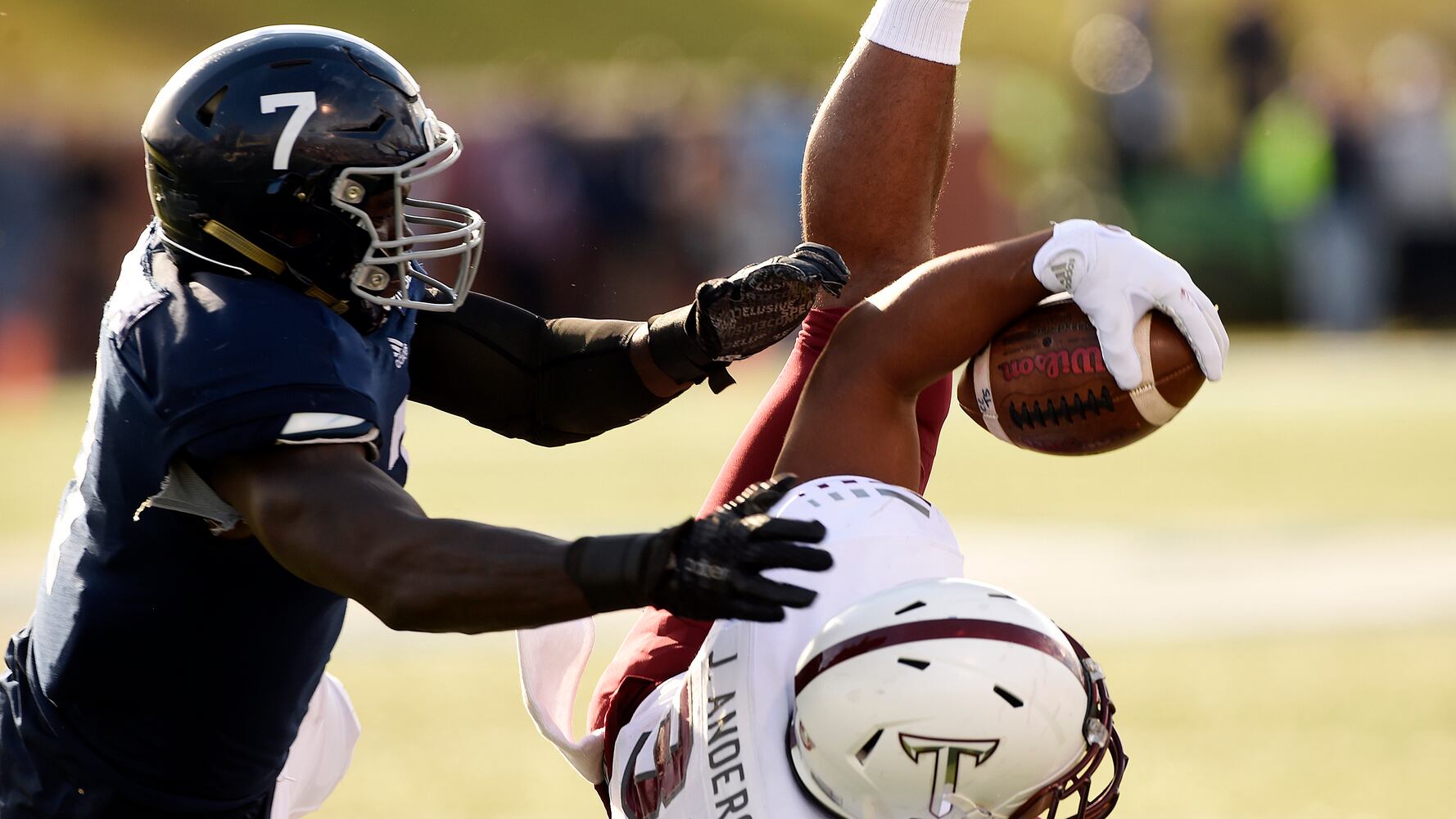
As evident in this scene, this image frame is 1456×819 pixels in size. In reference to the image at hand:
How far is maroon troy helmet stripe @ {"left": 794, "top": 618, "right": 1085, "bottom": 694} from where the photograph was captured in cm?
240

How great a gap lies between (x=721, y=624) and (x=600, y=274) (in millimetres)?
13351

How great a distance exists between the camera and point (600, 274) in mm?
15883

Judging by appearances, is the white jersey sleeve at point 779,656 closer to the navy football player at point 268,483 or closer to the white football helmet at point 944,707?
the white football helmet at point 944,707

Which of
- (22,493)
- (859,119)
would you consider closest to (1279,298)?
(22,493)

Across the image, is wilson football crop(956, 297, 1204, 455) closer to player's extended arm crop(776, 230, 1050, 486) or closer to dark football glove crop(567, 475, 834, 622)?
player's extended arm crop(776, 230, 1050, 486)

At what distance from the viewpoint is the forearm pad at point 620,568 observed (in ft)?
7.40

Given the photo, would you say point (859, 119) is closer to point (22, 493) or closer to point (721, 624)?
point (721, 624)

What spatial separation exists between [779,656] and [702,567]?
0.38 metres

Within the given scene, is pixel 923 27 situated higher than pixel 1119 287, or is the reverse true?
pixel 923 27

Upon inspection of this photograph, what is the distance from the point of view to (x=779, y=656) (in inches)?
101

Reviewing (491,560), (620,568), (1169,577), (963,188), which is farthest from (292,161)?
(963,188)

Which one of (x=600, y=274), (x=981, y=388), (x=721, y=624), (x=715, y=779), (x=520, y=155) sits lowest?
(x=600, y=274)

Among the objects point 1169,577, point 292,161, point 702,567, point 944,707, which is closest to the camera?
point 702,567

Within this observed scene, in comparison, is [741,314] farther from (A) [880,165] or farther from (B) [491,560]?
(B) [491,560]
